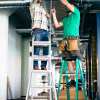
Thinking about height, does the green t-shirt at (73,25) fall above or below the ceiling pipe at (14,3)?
below

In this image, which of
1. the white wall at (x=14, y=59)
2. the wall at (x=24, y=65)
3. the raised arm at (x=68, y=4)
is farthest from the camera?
the wall at (x=24, y=65)

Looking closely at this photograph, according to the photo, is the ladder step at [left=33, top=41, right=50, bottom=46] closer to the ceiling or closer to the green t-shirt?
the green t-shirt

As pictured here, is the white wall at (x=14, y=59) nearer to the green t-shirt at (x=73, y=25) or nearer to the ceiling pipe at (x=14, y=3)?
the ceiling pipe at (x=14, y=3)

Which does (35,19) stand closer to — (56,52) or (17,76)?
(17,76)

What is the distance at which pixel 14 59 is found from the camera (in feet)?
25.3

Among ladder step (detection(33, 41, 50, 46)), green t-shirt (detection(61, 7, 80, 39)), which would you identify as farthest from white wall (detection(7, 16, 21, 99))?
green t-shirt (detection(61, 7, 80, 39))

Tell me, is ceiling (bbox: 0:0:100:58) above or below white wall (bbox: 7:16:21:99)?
above

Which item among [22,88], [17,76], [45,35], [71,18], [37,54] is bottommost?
[22,88]

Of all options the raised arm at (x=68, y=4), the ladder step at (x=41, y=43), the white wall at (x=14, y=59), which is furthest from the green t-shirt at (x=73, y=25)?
the white wall at (x=14, y=59)

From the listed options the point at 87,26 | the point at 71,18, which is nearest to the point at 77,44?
the point at 71,18

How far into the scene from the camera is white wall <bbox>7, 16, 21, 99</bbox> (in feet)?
23.7

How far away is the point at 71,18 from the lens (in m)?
3.49

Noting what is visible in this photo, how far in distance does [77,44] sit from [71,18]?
48 centimetres

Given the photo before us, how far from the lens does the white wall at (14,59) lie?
7227mm
